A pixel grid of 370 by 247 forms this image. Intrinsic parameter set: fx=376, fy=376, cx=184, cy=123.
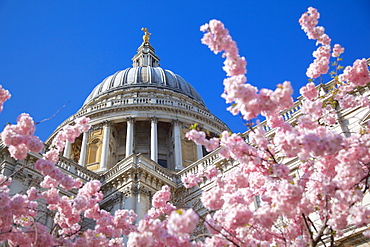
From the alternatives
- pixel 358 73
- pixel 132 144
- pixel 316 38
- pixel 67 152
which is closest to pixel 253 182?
pixel 358 73

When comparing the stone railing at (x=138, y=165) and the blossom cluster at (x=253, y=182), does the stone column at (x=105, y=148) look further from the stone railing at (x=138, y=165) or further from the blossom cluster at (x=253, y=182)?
the blossom cluster at (x=253, y=182)

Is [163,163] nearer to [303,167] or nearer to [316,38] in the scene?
[303,167]

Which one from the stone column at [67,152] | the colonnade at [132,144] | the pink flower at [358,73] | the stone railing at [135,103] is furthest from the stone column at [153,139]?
the pink flower at [358,73]

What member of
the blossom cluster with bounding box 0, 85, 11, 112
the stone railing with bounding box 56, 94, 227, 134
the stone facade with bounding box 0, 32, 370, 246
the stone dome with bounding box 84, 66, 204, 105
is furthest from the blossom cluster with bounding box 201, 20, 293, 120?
the stone dome with bounding box 84, 66, 204, 105

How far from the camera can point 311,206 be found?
8.42 m

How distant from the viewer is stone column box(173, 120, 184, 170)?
32.9 metres

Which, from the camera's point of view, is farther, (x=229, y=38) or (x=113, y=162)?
(x=113, y=162)

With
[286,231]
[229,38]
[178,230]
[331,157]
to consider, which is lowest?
[178,230]

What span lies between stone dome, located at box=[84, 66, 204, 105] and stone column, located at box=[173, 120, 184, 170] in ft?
26.8

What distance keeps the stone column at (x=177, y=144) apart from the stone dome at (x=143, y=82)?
816 cm

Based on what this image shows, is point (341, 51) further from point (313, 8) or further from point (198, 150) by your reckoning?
point (198, 150)

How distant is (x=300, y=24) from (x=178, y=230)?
6.79 meters

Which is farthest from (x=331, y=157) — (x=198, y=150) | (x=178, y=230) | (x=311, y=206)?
(x=198, y=150)

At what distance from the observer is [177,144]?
34531 millimetres
